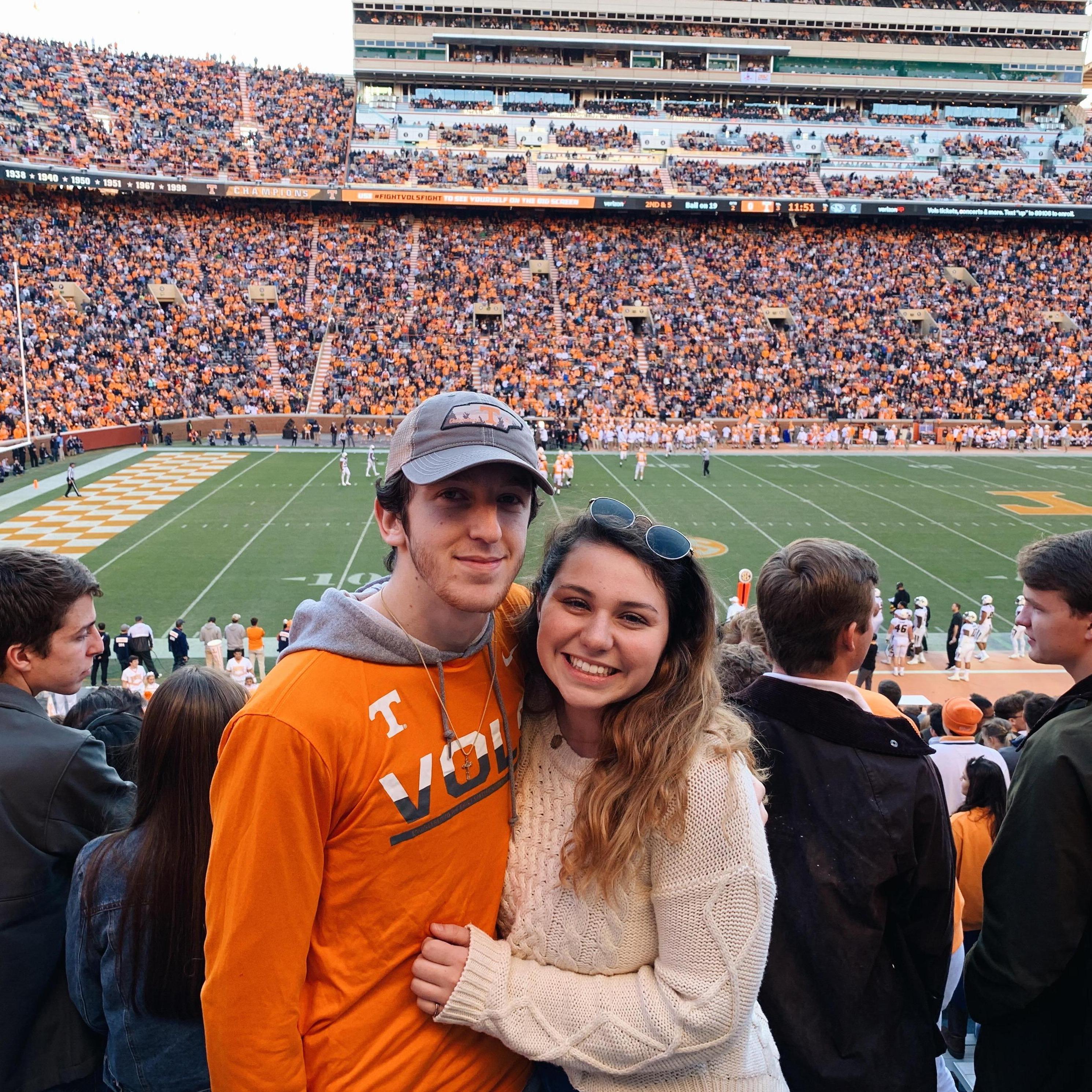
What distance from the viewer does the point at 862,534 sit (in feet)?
63.8

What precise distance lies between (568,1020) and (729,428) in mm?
33886

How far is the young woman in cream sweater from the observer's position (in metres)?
1.80

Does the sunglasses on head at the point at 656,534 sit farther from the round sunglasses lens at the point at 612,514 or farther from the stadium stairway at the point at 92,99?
the stadium stairway at the point at 92,99

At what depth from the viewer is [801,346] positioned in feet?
130

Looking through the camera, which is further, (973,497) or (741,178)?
(741,178)

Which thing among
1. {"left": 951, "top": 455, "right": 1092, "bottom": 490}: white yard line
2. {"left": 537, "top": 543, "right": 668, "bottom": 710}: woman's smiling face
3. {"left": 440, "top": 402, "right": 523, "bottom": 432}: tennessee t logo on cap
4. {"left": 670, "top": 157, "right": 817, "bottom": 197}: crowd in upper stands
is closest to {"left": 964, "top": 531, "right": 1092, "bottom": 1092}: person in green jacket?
{"left": 537, "top": 543, "right": 668, "bottom": 710}: woman's smiling face

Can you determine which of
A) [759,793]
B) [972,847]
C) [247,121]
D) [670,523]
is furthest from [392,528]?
[247,121]

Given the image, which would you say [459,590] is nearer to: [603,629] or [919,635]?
[603,629]

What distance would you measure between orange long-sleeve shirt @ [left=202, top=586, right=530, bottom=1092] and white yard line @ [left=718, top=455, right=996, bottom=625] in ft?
49.5

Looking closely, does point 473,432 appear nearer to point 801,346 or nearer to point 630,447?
point 630,447

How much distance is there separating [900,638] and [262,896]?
40.3 ft

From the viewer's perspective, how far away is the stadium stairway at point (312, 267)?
1560 inches

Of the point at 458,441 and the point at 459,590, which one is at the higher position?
the point at 458,441

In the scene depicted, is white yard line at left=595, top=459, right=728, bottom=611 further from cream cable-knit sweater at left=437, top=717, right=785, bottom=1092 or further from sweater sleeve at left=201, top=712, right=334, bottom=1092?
sweater sleeve at left=201, top=712, right=334, bottom=1092
